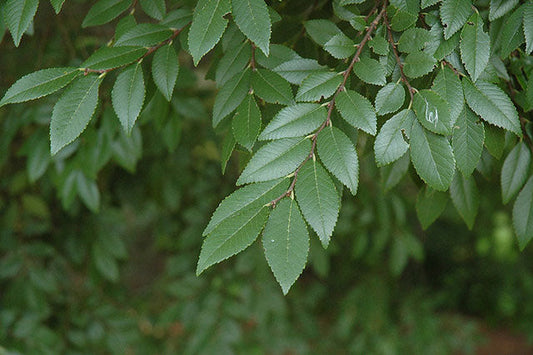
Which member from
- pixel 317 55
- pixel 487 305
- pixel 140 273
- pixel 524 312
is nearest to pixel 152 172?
pixel 317 55

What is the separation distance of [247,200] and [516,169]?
58cm

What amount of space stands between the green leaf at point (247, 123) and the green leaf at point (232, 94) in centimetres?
3

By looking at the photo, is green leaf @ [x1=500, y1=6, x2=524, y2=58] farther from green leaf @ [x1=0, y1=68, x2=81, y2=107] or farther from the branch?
green leaf @ [x1=0, y1=68, x2=81, y2=107]

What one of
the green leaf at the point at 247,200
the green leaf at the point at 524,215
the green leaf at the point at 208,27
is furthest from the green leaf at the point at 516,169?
the green leaf at the point at 208,27

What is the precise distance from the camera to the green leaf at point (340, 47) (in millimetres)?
958

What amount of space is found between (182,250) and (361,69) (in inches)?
76.8

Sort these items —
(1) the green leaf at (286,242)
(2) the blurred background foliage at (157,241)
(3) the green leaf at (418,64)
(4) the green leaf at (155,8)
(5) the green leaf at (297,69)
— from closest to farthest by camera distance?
(1) the green leaf at (286,242)
(3) the green leaf at (418,64)
(5) the green leaf at (297,69)
(4) the green leaf at (155,8)
(2) the blurred background foliage at (157,241)

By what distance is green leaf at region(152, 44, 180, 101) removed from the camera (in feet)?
3.37

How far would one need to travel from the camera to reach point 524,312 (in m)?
4.67

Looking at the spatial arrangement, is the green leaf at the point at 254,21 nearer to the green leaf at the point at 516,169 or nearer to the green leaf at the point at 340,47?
the green leaf at the point at 340,47

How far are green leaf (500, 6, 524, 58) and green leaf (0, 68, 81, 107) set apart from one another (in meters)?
0.77

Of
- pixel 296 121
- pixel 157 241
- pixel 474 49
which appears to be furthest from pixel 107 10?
pixel 157 241

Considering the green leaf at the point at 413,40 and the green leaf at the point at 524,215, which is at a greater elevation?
the green leaf at the point at 413,40

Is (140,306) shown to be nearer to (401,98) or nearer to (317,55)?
(317,55)
